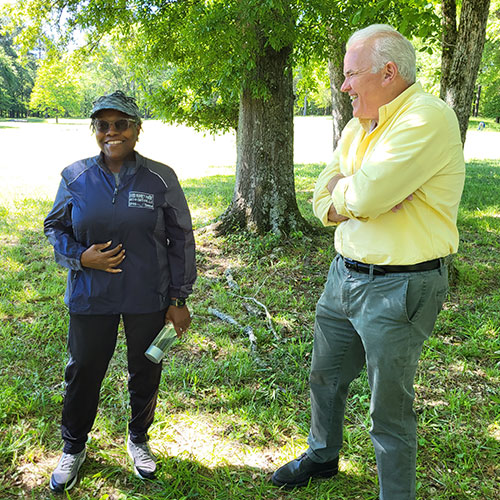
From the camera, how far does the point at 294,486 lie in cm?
255

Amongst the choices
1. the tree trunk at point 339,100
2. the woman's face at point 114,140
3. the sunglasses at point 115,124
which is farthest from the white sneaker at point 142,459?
the tree trunk at point 339,100

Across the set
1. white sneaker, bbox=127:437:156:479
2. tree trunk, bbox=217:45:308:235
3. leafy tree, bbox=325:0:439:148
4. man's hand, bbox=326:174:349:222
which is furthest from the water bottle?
tree trunk, bbox=217:45:308:235

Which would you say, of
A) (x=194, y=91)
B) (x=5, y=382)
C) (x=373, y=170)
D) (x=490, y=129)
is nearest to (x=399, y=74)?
(x=373, y=170)

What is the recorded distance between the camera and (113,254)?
2.29m

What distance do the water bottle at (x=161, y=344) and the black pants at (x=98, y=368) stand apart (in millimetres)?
54

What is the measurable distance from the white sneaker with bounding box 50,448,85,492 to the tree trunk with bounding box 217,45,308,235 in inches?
166

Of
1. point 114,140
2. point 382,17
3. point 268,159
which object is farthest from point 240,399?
point 382,17

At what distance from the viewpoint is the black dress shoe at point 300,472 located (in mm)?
2559

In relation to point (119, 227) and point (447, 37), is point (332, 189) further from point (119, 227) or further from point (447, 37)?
point (447, 37)

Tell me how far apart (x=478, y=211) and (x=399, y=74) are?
812 centimetres

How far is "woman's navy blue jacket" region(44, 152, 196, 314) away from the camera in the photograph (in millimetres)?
2289

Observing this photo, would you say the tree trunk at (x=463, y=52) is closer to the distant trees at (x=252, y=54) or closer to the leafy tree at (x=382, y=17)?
the distant trees at (x=252, y=54)

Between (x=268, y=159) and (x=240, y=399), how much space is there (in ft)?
12.6

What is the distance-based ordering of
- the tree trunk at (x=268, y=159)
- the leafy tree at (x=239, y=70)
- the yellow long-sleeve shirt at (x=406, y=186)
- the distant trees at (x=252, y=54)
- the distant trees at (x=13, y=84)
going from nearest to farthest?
the yellow long-sleeve shirt at (x=406, y=186) → the distant trees at (x=252, y=54) → the leafy tree at (x=239, y=70) → the tree trunk at (x=268, y=159) → the distant trees at (x=13, y=84)
